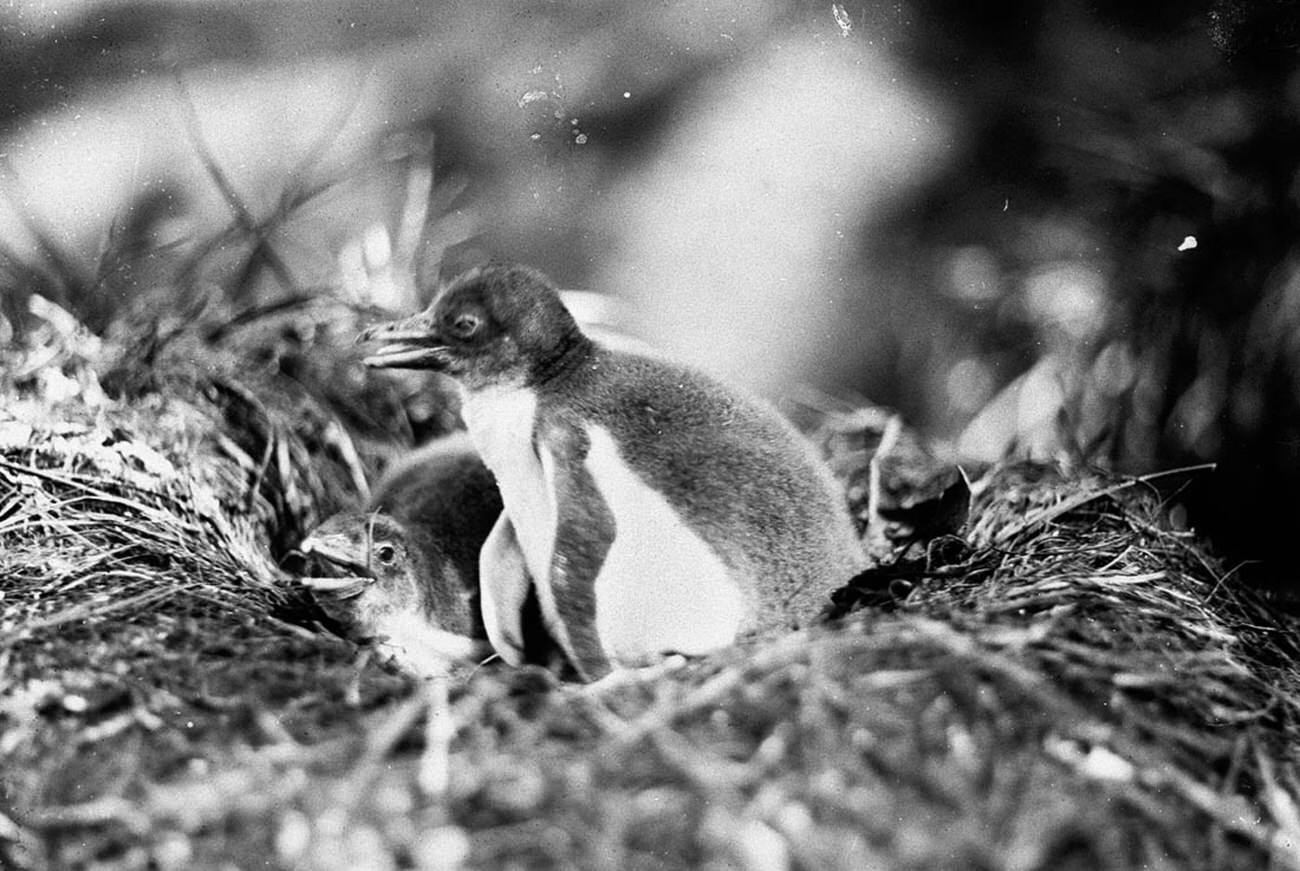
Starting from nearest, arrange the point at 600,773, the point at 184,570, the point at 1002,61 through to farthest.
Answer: the point at 600,773 → the point at 184,570 → the point at 1002,61

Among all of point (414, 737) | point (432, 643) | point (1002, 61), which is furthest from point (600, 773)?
point (1002, 61)

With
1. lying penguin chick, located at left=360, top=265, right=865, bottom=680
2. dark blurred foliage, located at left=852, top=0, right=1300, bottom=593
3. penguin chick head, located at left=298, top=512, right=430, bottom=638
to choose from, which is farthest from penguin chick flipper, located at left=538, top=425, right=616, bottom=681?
dark blurred foliage, located at left=852, top=0, right=1300, bottom=593

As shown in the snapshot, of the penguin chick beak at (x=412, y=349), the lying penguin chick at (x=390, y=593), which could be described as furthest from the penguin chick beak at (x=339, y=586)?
the penguin chick beak at (x=412, y=349)

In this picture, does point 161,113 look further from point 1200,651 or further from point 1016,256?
point 1200,651

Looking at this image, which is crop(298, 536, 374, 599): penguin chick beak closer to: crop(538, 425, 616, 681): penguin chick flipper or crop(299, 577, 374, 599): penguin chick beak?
crop(299, 577, 374, 599): penguin chick beak

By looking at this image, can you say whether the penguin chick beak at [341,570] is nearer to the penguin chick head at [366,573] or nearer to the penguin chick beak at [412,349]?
the penguin chick head at [366,573]

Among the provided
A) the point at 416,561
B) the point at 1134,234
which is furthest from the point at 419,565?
the point at 1134,234

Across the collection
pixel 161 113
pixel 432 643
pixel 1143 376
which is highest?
pixel 161 113

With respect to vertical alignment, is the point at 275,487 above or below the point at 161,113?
below
